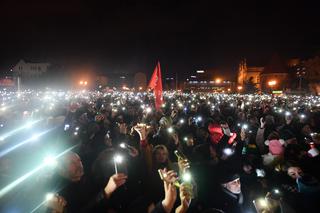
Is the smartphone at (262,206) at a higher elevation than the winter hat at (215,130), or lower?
lower

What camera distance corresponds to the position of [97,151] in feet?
21.9

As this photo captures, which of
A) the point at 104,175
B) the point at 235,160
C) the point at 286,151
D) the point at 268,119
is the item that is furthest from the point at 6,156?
the point at 268,119

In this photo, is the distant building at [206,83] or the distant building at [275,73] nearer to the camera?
the distant building at [275,73]

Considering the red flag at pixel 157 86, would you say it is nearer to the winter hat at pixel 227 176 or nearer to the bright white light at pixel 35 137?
the bright white light at pixel 35 137

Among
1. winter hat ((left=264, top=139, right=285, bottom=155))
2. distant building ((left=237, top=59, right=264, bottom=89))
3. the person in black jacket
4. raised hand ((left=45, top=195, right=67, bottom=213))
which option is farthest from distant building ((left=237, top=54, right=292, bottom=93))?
raised hand ((left=45, top=195, right=67, bottom=213))

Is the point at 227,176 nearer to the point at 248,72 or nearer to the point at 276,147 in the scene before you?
the point at 276,147

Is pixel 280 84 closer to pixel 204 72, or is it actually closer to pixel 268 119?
pixel 204 72

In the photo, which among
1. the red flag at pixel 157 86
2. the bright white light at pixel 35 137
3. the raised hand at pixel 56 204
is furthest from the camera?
the red flag at pixel 157 86

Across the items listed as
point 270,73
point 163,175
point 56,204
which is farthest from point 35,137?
point 270,73

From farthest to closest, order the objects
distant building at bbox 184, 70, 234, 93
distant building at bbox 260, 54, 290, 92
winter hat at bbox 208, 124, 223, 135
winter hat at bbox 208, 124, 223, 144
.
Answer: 1. distant building at bbox 184, 70, 234, 93
2. distant building at bbox 260, 54, 290, 92
3. winter hat at bbox 208, 124, 223, 135
4. winter hat at bbox 208, 124, 223, 144

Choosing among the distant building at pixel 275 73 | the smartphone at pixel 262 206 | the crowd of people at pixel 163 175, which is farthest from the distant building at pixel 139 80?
the smartphone at pixel 262 206

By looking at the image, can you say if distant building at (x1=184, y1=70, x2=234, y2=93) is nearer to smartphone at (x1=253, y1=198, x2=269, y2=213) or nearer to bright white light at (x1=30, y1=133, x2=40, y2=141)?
bright white light at (x1=30, y1=133, x2=40, y2=141)

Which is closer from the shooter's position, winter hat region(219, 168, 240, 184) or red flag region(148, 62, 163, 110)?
winter hat region(219, 168, 240, 184)

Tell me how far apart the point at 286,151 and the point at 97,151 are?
401cm
